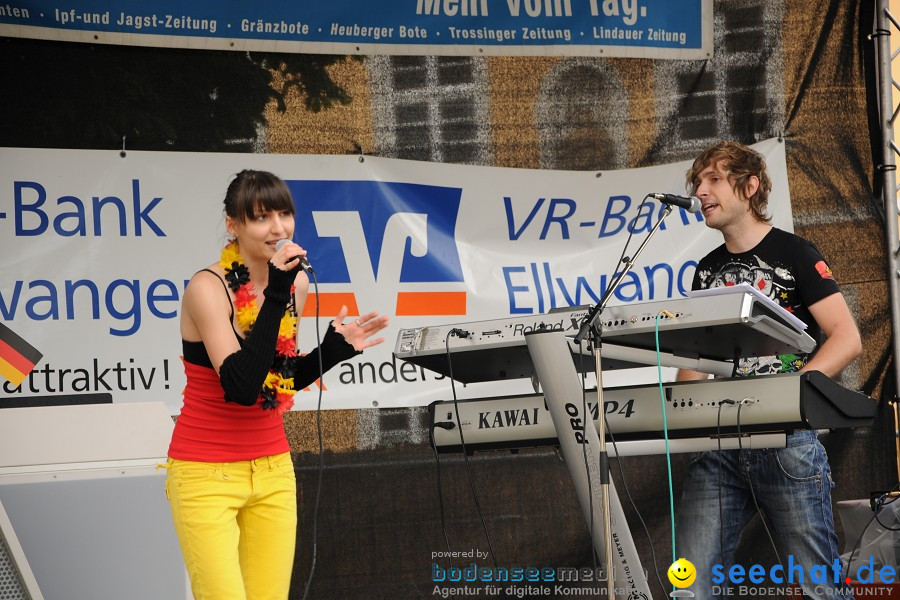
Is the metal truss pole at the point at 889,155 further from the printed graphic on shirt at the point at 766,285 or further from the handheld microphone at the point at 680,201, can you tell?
the handheld microphone at the point at 680,201

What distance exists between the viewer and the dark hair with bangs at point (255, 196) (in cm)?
254

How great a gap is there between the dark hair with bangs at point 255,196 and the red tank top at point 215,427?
0.40 metres

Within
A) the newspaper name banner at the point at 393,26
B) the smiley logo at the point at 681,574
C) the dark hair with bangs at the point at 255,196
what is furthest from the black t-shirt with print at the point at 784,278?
the newspaper name banner at the point at 393,26

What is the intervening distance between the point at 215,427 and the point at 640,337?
3.54 ft

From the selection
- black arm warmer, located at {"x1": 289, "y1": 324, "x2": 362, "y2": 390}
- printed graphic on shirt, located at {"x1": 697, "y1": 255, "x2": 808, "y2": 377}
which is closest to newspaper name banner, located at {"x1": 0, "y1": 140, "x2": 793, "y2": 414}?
black arm warmer, located at {"x1": 289, "y1": 324, "x2": 362, "y2": 390}

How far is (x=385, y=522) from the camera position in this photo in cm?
431

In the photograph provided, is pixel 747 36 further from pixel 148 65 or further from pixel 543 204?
pixel 148 65

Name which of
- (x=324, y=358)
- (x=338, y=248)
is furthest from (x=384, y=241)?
(x=324, y=358)

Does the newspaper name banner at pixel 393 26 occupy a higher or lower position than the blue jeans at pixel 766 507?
higher

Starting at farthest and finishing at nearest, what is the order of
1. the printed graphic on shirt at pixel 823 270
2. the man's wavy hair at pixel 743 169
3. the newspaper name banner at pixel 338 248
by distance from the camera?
the newspaper name banner at pixel 338 248
the man's wavy hair at pixel 743 169
the printed graphic on shirt at pixel 823 270

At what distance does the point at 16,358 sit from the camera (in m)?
3.90

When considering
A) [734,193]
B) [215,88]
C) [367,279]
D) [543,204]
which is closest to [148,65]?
[215,88]

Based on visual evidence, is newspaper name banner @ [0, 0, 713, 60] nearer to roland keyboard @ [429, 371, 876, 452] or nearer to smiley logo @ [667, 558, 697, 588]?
roland keyboard @ [429, 371, 876, 452]

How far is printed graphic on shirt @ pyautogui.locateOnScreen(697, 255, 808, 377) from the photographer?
10.1ft
